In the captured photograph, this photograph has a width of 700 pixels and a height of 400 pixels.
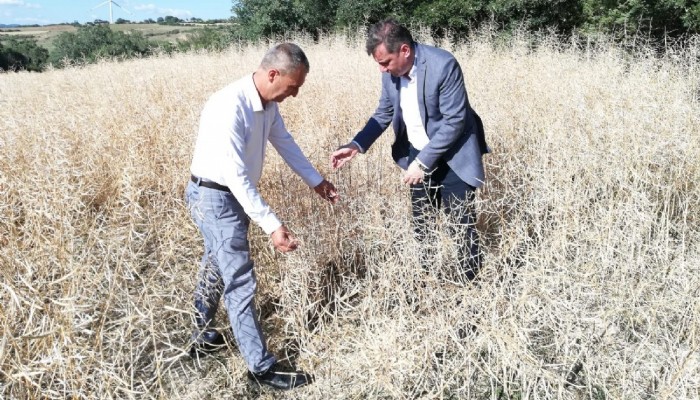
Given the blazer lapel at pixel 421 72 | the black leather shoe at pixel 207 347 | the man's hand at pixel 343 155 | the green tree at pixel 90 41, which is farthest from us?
the green tree at pixel 90 41

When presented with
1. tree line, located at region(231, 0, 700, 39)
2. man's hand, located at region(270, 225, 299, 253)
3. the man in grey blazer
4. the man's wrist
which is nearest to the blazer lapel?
the man in grey blazer

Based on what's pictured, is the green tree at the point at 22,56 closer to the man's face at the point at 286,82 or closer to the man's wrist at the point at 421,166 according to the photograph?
the man's face at the point at 286,82

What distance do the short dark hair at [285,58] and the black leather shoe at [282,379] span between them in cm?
146

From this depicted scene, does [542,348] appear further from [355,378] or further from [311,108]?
[311,108]

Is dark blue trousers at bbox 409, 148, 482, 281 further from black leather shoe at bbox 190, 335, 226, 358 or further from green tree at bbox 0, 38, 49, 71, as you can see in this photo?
green tree at bbox 0, 38, 49, 71

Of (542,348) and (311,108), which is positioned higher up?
(311,108)

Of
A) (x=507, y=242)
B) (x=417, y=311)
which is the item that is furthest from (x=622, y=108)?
(x=417, y=311)

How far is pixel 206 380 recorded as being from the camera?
2424 mm

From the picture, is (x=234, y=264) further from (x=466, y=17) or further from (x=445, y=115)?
(x=466, y=17)

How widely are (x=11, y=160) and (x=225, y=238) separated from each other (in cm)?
199

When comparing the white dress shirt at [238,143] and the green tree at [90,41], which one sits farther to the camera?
the green tree at [90,41]

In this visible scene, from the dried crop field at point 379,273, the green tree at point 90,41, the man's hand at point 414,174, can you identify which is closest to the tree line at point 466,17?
the dried crop field at point 379,273

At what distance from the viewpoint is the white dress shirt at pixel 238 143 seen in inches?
87.2

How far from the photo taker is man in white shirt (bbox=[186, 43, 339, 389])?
2232 mm
